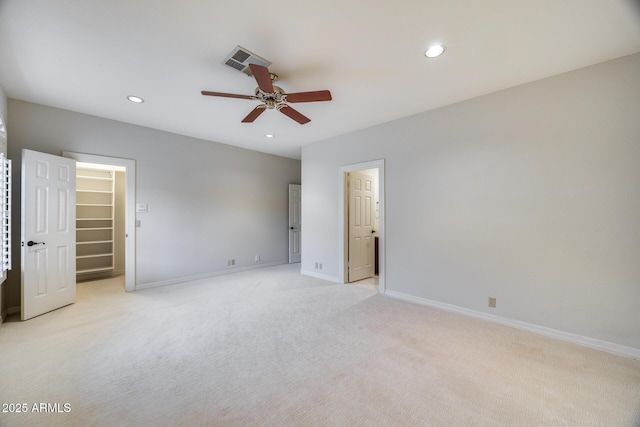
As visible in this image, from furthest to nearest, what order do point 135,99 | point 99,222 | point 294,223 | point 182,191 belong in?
point 294,223 → point 99,222 → point 182,191 → point 135,99

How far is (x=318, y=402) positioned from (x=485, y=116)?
11.3 ft

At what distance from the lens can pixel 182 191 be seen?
460 centimetres

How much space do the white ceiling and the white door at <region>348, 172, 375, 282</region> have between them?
5.78ft

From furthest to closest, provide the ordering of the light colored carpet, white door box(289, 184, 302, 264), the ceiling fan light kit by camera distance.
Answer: white door box(289, 184, 302, 264), the ceiling fan light kit, the light colored carpet

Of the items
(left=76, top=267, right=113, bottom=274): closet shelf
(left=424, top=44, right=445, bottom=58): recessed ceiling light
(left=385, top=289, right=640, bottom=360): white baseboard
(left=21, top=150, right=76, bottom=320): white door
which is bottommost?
(left=385, top=289, right=640, bottom=360): white baseboard

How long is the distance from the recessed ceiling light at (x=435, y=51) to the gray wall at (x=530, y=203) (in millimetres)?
1197

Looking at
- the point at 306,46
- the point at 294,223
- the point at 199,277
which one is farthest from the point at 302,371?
the point at 294,223

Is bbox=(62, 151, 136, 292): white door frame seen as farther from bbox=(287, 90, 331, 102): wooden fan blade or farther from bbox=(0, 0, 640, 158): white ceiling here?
bbox=(287, 90, 331, 102): wooden fan blade

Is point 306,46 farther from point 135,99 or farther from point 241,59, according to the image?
point 135,99

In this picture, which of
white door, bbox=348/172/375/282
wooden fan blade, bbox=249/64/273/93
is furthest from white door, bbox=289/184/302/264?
wooden fan blade, bbox=249/64/273/93

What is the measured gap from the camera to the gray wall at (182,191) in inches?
133

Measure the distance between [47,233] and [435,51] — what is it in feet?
16.2

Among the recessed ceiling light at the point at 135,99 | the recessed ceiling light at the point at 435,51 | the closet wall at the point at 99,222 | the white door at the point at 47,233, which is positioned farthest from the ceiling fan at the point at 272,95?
the closet wall at the point at 99,222

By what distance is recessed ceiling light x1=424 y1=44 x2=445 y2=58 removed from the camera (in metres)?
2.12
